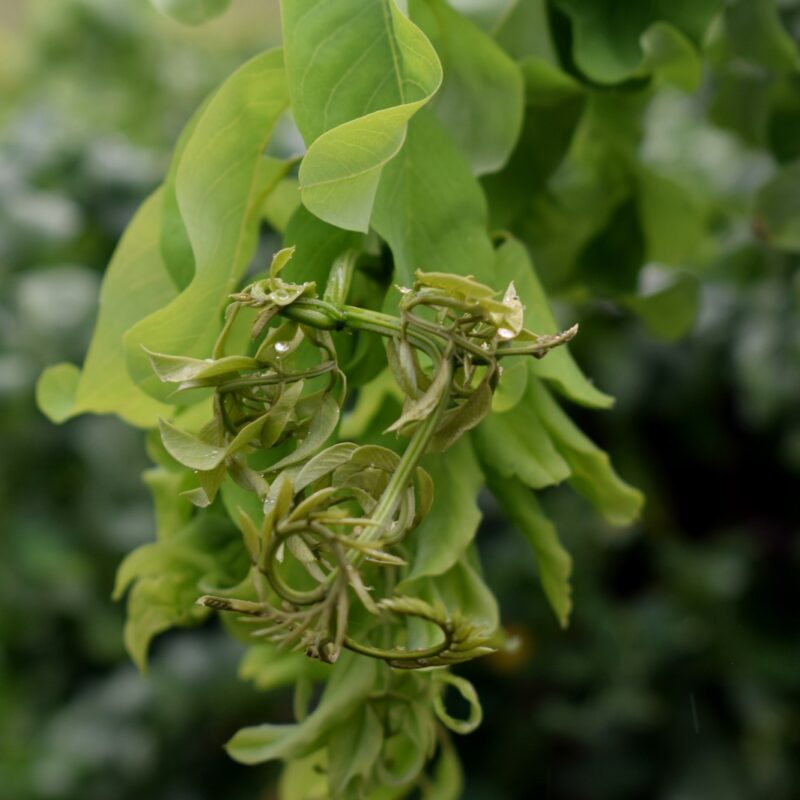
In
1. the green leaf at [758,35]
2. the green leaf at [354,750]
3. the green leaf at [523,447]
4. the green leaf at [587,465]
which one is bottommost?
the green leaf at [354,750]

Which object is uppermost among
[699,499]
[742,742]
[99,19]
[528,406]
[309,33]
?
[309,33]

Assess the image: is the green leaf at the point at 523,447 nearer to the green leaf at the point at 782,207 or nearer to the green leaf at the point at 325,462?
the green leaf at the point at 325,462

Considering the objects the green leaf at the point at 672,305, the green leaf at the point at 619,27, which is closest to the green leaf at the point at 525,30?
the green leaf at the point at 619,27

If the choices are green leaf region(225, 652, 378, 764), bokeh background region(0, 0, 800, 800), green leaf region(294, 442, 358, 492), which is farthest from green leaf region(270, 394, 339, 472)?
bokeh background region(0, 0, 800, 800)

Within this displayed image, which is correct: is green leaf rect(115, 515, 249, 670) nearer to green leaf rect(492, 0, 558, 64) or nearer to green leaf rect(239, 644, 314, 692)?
green leaf rect(239, 644, 314, 692)

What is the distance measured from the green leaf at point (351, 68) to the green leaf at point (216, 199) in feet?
0.08

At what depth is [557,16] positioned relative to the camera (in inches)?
17.0

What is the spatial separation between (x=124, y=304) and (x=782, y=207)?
0.32 meters

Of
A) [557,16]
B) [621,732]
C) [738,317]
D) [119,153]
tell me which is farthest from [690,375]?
[557,16]

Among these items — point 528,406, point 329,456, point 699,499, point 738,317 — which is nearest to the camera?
point 329,456

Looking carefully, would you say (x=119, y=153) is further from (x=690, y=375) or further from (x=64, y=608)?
(x=690, y=375)

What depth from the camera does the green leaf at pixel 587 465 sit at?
0.37 m

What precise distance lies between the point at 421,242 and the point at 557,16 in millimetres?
135

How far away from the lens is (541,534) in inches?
14.8
